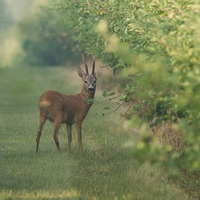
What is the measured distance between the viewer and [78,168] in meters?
16.9

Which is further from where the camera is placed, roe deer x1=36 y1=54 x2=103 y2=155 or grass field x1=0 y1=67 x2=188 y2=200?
roe deer x1=36 y1=54 x2=103 y2=155

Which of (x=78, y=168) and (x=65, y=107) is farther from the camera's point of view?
(x=65, y=107)

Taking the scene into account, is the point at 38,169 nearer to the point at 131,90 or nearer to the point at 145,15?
the point at 131,90

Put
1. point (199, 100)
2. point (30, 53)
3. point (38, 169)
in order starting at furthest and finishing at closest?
1. point (30, 53)
2. point (38, 169)
3. point (199, 100)

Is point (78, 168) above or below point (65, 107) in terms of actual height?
below

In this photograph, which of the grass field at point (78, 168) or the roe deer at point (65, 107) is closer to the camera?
the grass field at point (78, 168)

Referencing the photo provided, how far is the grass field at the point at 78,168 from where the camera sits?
543 inches

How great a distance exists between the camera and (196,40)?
351 inches

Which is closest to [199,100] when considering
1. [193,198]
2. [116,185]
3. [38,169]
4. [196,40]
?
[196,40]

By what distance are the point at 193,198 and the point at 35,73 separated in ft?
138

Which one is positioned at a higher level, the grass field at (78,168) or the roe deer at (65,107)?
the roe deer at (65,107)

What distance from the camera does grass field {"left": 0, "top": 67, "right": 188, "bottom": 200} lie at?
45.2 ft

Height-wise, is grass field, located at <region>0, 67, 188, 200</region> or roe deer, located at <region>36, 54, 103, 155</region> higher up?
roe deer, located at <region>36, 54, 103, 155</region>

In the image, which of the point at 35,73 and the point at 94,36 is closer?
the point at 94,36
